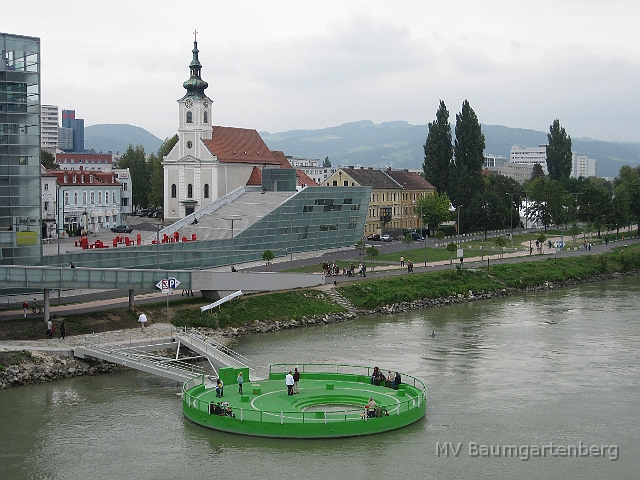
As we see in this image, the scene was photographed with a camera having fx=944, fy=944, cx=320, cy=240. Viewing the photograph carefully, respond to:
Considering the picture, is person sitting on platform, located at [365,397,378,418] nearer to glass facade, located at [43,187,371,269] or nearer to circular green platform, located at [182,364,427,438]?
circular green platform, located at [182,364,427,438]

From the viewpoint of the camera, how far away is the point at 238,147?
91812 mm

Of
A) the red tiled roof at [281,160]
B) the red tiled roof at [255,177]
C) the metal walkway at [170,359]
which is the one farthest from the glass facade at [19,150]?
the red tiled roof at [281,160]

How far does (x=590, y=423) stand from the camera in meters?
32.6

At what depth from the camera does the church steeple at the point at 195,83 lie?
293 feet

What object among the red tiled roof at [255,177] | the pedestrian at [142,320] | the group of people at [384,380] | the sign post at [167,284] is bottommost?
the group of people at [384,380]

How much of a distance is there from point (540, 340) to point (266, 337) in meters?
14.2

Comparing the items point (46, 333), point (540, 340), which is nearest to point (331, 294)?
point (540, 340)

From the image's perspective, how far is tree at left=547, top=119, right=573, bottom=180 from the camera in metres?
133

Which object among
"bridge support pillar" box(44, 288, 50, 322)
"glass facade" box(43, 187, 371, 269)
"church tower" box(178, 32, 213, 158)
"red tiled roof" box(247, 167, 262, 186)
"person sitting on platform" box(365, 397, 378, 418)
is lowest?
"person sitting on platform" box(365, 397, 378, 418)

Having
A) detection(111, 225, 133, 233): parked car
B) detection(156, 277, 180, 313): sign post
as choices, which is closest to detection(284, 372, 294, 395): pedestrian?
detection(156, 277, 180, 313): sign post

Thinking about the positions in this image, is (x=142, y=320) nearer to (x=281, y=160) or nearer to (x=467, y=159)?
(x=281, y=160)

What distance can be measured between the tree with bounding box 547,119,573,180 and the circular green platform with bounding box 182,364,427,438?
10113 centimetres

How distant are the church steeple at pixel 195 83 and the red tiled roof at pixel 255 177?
851 centimetres

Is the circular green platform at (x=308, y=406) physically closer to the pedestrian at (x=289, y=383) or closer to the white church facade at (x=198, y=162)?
the pedestrian at (x=289, y=383)
